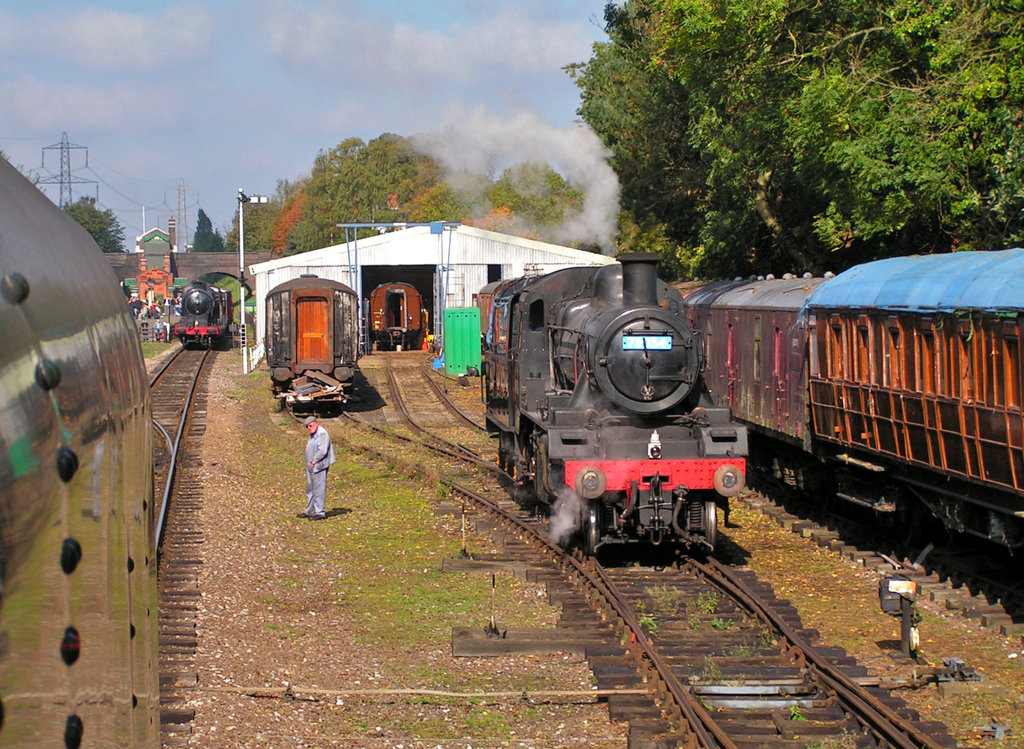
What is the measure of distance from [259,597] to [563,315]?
4972 mm

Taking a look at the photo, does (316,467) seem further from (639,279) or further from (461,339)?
(461,339)

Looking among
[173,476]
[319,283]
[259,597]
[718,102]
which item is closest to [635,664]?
[259,597]

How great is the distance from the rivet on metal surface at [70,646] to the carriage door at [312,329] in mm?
25146

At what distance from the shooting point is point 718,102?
24031 millimetres

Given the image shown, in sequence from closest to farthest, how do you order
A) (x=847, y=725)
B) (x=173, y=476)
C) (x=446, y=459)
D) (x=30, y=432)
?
1. (x=30, y=432)
2. (x=847, y=725)
3. (x=173, y=476)
4. (x=446, y=459)

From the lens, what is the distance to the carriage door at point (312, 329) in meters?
26.6

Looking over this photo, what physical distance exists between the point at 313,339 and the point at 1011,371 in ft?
65.2

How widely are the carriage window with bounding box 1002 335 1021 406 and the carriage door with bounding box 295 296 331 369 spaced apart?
1917 cm

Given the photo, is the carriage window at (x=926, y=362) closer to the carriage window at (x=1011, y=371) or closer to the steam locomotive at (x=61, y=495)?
the carriage window at (x=1011, y=371)

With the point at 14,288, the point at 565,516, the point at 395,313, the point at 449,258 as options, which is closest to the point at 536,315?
the point at 565,516

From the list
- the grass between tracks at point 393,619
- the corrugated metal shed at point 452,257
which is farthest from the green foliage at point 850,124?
the corrugated metal shed at point 452,257

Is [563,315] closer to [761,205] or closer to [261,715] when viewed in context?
[261,715]

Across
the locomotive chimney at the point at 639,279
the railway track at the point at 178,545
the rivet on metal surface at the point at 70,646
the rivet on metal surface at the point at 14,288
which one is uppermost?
the locomotive chimney at the point at 639,279

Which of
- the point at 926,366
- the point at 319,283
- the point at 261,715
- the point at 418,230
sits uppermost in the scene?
the point at 418,230
